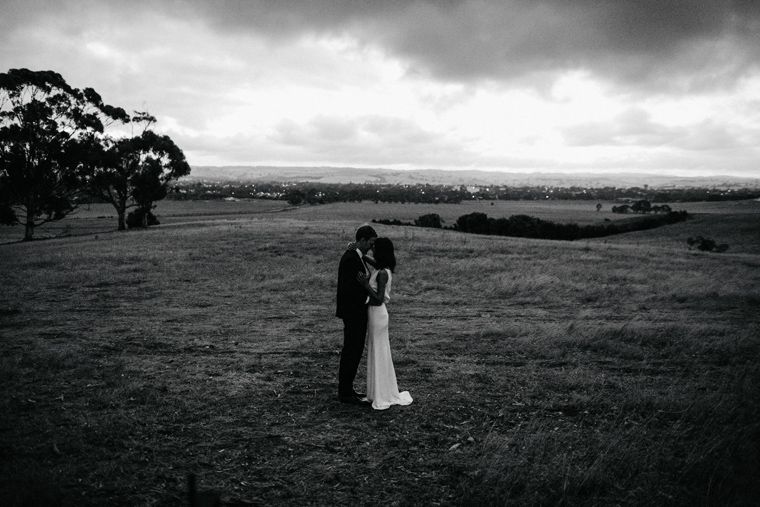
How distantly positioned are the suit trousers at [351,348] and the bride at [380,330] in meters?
0.14

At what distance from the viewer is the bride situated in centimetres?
702

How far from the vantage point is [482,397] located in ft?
25.4

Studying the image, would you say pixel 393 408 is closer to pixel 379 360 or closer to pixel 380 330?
pixel 379 360

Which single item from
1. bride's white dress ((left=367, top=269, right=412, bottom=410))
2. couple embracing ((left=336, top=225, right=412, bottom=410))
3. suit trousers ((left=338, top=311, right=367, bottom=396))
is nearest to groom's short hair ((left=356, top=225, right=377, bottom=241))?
couple embracing ((left=336, top=225, right=412, bottom=410))

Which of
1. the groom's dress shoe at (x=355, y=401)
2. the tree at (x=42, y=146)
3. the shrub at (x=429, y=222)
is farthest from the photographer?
the shrub at (x=429, y=222)

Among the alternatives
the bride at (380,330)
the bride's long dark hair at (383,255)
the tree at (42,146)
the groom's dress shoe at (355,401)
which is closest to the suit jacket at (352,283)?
the bride at (380,330)

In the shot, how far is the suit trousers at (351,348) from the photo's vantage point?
7.18 m

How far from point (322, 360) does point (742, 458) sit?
6.65m

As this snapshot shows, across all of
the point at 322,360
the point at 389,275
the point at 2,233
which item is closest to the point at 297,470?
the point at 389,275

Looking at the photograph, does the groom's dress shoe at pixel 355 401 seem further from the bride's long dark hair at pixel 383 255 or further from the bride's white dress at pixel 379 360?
the bride's long dark hair at pixel 383 255

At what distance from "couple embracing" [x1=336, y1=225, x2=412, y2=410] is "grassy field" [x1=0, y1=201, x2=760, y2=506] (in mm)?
383

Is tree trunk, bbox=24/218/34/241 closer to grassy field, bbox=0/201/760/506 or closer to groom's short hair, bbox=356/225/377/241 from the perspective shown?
grassy field, bbox=0/201/760/506

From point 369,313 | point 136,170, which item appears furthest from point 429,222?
point 369,313

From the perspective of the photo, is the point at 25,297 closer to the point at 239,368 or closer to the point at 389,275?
the point at 239,368
